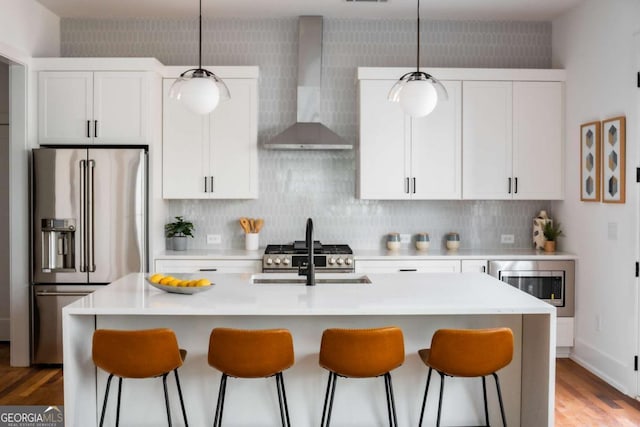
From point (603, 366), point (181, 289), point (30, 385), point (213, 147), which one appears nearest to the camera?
point (181, 289)

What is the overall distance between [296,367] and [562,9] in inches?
160

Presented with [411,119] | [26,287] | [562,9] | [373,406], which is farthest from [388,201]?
[26,287]

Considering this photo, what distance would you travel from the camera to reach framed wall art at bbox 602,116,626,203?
4422 millimetres

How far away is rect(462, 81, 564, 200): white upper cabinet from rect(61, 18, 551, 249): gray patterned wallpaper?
0.41 meters

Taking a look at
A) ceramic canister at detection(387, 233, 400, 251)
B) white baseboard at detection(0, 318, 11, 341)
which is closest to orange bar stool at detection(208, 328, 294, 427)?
ceramic canister at detection(387, 233, 400, 251)

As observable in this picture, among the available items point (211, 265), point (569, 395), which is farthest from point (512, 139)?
point (211, 265)

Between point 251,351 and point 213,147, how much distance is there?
9.49 feet

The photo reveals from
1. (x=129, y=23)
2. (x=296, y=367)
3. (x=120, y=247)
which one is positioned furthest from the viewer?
(x=129, y=23)

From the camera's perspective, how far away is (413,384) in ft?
11.4

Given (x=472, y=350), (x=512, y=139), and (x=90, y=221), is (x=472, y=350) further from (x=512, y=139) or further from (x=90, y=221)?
(x=90, y=221)

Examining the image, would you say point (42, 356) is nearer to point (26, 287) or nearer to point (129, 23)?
point (26, 287)

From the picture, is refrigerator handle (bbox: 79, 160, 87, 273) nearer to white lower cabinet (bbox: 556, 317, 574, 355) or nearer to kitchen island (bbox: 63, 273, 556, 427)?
kitchen island (bbox: 63, 273, 556, 427)

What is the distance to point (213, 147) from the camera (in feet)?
17.9

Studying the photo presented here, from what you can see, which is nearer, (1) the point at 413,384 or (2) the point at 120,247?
(1) the point at 413,384
